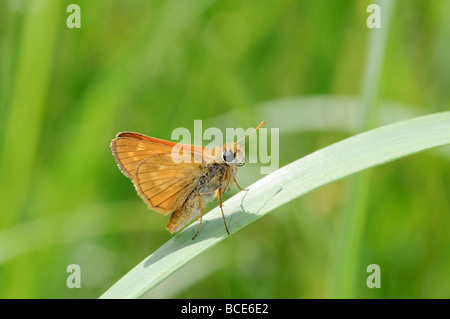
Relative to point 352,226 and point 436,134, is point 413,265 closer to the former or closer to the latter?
point 352,226

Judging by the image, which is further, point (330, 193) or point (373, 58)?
point (330, 193)

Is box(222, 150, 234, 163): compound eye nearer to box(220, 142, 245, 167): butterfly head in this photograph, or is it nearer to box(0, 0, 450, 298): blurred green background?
box(220, 142, 245, 167): butterfly head

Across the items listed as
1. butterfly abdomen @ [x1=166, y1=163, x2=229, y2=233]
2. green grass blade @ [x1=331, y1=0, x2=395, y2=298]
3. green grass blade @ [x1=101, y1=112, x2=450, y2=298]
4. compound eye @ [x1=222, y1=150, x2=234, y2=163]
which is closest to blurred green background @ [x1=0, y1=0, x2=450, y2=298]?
green grass blade @ [x1=331, y1=0, x2=395, y2=298]

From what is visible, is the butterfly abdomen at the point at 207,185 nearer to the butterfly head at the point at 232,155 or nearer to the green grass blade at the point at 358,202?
the butterfly head at the point at 232,155

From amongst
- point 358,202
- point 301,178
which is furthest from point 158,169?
point 358,202

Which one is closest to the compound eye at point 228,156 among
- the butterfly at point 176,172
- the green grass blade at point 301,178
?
the butterfly at point 176,172

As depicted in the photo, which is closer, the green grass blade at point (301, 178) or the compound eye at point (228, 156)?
the green grass blade at point (301, 178)
